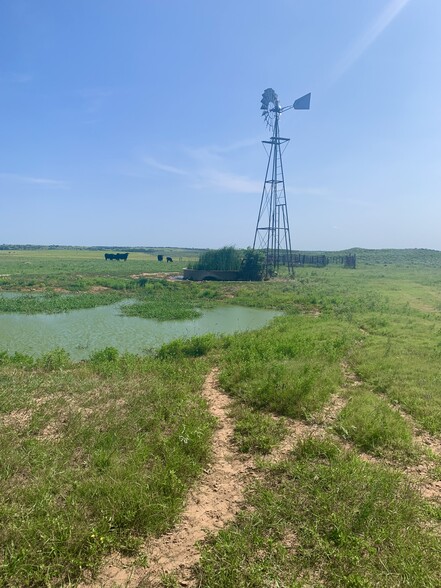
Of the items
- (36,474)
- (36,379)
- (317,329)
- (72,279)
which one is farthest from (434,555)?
(72,279)

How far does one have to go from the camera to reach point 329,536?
337 centimetres

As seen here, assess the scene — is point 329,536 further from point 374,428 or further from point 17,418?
point 17,418

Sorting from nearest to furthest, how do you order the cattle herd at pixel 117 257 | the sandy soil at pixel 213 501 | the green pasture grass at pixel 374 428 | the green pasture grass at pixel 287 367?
the sandy soil at pixel 213 501
the green pasture grass at pixel 374 428
the green pasture grass at pixel 287 367
the cattle herd at pixel 117 257

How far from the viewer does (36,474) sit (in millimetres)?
4137

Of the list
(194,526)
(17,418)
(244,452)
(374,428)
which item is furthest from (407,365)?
(17,418)

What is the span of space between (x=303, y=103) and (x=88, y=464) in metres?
29.2

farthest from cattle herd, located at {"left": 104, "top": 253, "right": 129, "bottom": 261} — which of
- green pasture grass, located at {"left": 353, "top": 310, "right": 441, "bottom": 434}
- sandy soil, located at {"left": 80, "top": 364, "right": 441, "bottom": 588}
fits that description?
sandy soil, located at {"left": 80, "top": 364, "right": 441, "bottom": 588}

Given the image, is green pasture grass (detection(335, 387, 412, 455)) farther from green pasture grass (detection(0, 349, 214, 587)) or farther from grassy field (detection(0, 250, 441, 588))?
green pasture grass (detection(0, 349, 214, 587))

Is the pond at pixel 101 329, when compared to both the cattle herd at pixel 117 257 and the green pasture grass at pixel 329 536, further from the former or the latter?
the cattle herd at pixel 117 257

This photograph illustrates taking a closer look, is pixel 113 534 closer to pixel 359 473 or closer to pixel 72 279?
pixel 359 473

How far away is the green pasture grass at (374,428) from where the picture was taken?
510 cm

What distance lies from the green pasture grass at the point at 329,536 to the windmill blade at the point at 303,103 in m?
28.5

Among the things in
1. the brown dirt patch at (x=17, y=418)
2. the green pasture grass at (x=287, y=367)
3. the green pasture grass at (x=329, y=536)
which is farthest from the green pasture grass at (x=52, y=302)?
the green pasture grass at (x=329, y=536)

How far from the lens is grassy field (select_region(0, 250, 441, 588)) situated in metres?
3.10
